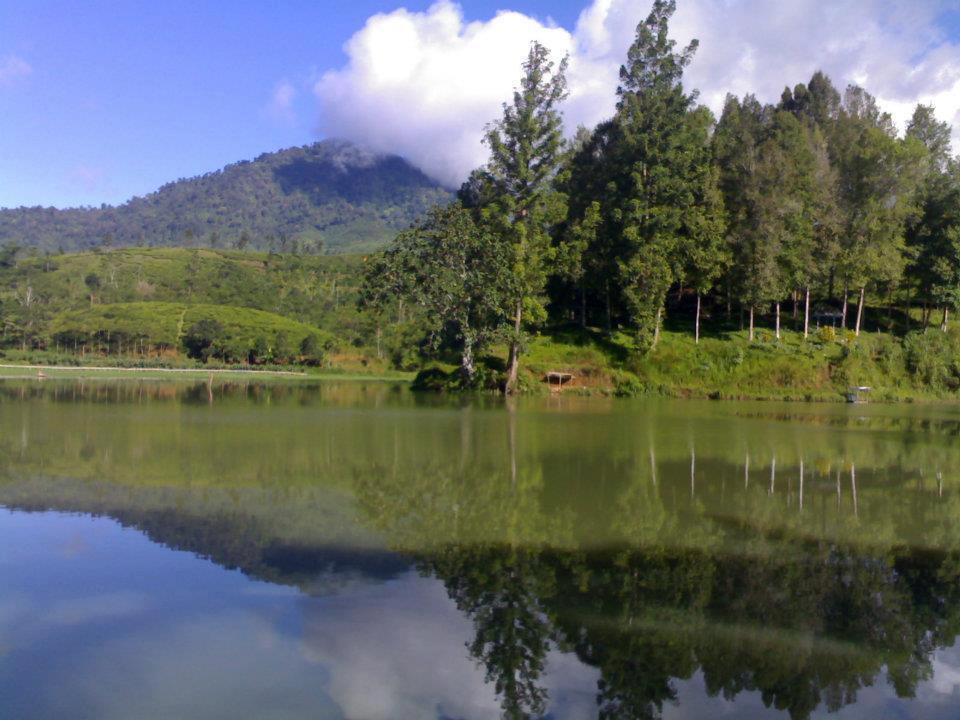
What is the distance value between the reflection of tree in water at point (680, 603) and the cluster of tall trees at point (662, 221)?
26050mm

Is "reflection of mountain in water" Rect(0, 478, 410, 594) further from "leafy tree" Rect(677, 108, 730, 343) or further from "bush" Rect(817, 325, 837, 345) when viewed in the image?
"bush" Rect(817, 325, 837, 345)

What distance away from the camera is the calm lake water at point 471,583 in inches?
234

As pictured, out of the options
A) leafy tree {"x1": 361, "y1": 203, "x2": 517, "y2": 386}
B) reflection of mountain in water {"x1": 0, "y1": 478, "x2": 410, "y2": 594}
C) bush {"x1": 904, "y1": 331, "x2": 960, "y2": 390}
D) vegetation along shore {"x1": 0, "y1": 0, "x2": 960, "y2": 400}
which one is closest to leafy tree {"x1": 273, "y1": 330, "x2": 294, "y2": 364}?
vegetation along shore {"x1": 0, "y1": 0, "x2": 960, "y2": 400}

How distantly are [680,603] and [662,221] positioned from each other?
3261 cm

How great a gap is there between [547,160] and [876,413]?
1868 centimetres

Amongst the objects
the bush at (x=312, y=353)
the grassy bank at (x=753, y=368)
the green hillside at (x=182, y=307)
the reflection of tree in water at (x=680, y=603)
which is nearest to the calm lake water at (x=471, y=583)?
the reflection of tree in water at (x=680, y=603)

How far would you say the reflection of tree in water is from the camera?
6.20 meters

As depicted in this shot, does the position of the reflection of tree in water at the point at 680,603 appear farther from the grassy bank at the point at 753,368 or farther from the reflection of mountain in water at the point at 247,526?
the grassy bank at the point at 753,368

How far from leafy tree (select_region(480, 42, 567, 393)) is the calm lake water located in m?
21.5

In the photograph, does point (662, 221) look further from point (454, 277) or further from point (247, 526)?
point (247, 526)

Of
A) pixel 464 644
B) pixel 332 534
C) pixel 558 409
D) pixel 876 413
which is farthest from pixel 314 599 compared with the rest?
Result: pixel 876 413

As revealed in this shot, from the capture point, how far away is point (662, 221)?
38281 millimetres

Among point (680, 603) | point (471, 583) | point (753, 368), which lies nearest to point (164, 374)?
point (753, 368)

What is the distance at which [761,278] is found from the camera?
38.5m
